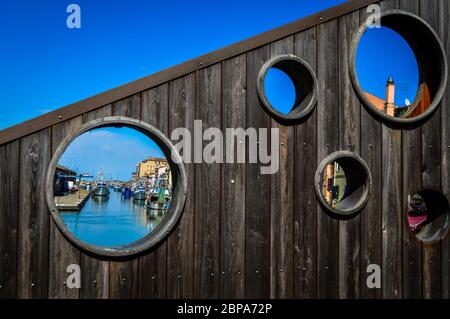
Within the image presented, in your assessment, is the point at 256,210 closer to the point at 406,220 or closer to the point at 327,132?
the point at 327,132

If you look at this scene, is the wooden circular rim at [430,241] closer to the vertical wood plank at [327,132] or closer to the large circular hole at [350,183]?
the large circular hole at [350,183]

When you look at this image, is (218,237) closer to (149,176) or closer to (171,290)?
(171,290)

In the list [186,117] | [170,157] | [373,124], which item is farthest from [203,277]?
[373,124]

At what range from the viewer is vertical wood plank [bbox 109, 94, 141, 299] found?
2.32 metres

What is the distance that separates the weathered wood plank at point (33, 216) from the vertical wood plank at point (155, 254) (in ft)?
1.75

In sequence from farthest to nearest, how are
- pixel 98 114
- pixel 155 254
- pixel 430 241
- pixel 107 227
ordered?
pixel 107 227
pixel 430 241
pixel 155 254
pixel 98 114

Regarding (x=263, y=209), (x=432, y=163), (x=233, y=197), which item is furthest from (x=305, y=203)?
(x=432, y=163)

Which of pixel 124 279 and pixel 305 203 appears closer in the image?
pixel 124 279

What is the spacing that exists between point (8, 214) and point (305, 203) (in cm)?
174

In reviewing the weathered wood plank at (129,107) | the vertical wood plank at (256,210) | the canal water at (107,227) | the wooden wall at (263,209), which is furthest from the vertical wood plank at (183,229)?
the canal water at (107,227)

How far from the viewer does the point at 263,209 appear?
2.61m

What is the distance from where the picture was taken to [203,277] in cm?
250

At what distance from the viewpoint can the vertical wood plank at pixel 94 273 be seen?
2.26 meters
